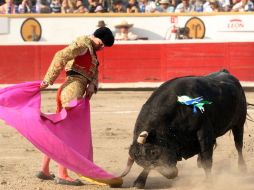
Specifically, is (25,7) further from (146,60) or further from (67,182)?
(67,182)

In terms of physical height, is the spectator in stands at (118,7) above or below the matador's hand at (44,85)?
above

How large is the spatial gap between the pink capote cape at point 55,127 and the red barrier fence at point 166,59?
714cm

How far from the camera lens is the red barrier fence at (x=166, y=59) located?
12.2m

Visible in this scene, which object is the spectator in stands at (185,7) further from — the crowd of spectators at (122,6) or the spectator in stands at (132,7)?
the spectator in stands at (132,7)

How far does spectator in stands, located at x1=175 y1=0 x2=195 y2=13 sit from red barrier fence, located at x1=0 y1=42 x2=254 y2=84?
1.56 m

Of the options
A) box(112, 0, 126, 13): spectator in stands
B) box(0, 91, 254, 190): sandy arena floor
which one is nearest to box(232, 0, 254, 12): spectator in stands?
box(112, 0, 126, 13): spectator in stands

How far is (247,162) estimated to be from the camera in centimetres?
611

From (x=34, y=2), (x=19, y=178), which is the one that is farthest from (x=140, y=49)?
(x=19, y=178)

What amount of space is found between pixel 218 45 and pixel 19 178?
25.0 feet

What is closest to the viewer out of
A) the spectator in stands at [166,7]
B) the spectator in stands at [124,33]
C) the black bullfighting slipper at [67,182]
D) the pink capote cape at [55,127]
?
the pink capote cape at [55,127]

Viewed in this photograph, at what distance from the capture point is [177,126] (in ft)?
15.8

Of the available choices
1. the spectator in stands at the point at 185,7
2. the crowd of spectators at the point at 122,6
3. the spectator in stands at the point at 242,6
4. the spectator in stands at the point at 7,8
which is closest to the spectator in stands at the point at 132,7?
the crowd of spectators at the point at 122,6

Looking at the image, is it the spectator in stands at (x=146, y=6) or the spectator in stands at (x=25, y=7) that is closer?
the spectator in stands at (x=25, y=7)

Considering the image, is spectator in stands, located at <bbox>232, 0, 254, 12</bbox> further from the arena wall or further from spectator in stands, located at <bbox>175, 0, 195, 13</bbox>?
the arena wall
